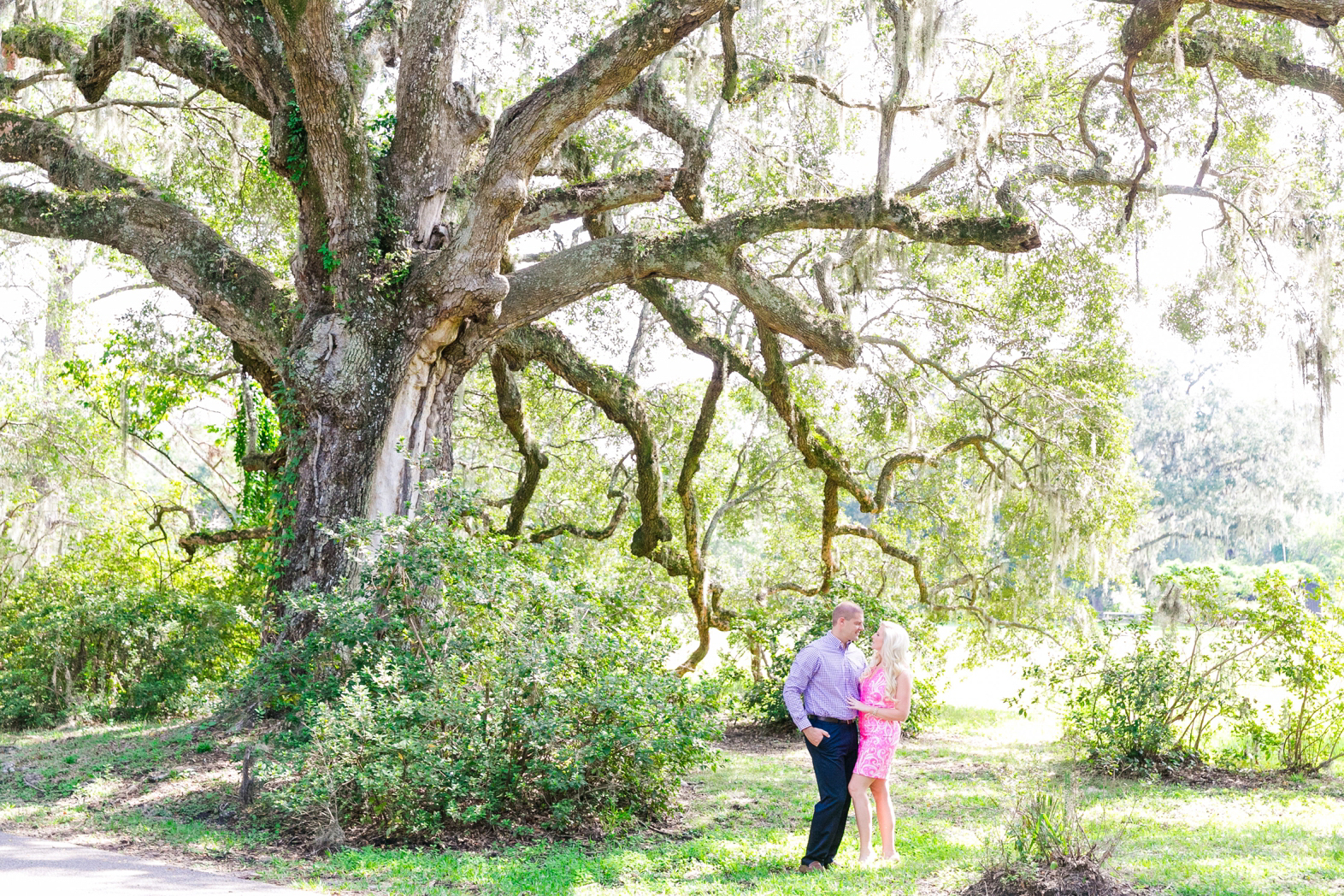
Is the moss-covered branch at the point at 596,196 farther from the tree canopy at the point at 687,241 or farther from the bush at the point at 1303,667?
the bush at the point at 1303,667

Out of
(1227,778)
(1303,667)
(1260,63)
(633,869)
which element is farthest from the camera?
(1303,667)

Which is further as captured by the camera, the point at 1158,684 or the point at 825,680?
the point at 1158,684

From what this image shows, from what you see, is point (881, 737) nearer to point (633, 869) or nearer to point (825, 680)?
point (825, 680)

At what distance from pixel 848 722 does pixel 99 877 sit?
377 centimetres

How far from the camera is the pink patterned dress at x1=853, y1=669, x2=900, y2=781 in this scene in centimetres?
535

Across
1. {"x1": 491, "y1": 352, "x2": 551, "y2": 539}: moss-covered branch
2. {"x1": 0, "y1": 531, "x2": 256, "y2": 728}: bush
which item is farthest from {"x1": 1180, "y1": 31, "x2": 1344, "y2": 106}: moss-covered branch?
{"x1": 0, "y1": 531, "x2": 256, "y2": 728}: bush

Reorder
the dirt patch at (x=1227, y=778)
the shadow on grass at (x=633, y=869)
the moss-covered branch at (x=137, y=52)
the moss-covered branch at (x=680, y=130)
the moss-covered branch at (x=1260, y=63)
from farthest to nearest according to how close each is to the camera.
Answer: the moss-covered branch at (x=680, y=130), the moss-covered branch at (x=137, y=52), the dirt patch at (x=1227, y=778), the moss-covered branch at (x=1260, y=63), the shadow on grass at (x=633, y=869)

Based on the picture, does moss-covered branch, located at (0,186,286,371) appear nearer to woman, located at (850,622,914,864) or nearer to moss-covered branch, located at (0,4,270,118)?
moss-covered branch, located at (0,4,270,118)

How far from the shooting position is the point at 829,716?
547cm

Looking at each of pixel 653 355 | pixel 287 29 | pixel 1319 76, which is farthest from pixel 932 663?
pixel 287 29

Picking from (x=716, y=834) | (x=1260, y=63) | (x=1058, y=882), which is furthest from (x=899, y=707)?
(x=1260, y=63)

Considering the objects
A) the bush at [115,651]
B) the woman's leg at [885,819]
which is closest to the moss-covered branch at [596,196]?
the woman's leg at [885,819]

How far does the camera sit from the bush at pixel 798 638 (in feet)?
34.9

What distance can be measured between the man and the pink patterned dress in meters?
0.09
